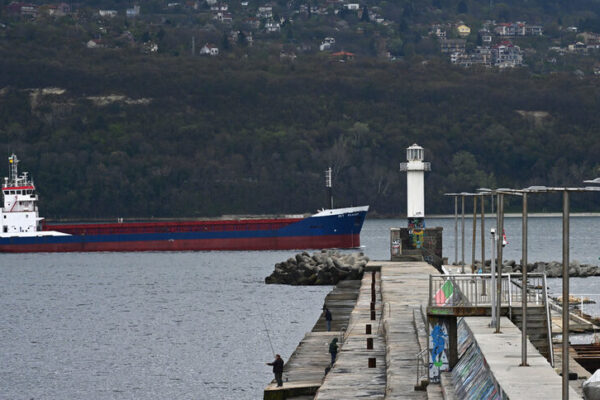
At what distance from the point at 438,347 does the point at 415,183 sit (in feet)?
133

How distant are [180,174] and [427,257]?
123 meters

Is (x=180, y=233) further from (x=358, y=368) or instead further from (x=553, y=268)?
(x=358, y=368)

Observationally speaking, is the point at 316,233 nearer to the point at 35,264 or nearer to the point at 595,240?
the point at 35,264

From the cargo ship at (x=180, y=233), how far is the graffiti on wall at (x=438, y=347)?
69958mm

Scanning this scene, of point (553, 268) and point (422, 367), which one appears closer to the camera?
point (422, 367)

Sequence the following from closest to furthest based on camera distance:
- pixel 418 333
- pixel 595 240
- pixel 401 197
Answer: pixel 418 333 < pixel 595 240 < pixel 401 197

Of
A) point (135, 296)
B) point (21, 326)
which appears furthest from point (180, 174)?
point (21, 326)

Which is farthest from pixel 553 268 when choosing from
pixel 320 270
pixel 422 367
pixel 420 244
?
pixel 422 367

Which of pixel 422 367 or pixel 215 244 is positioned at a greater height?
pixel 422 367

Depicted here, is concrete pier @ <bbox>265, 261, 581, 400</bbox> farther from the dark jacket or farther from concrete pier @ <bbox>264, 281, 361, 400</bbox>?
the dark jacket

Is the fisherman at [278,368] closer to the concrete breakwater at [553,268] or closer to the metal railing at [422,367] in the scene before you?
the metal railing at [422,367]

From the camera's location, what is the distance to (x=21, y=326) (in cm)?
4816

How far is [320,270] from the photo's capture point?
60438mm

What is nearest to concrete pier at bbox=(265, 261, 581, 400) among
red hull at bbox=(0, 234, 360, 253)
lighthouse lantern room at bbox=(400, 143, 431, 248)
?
lighthouse lantern room at bbox=(400, 143, 431, 248)
